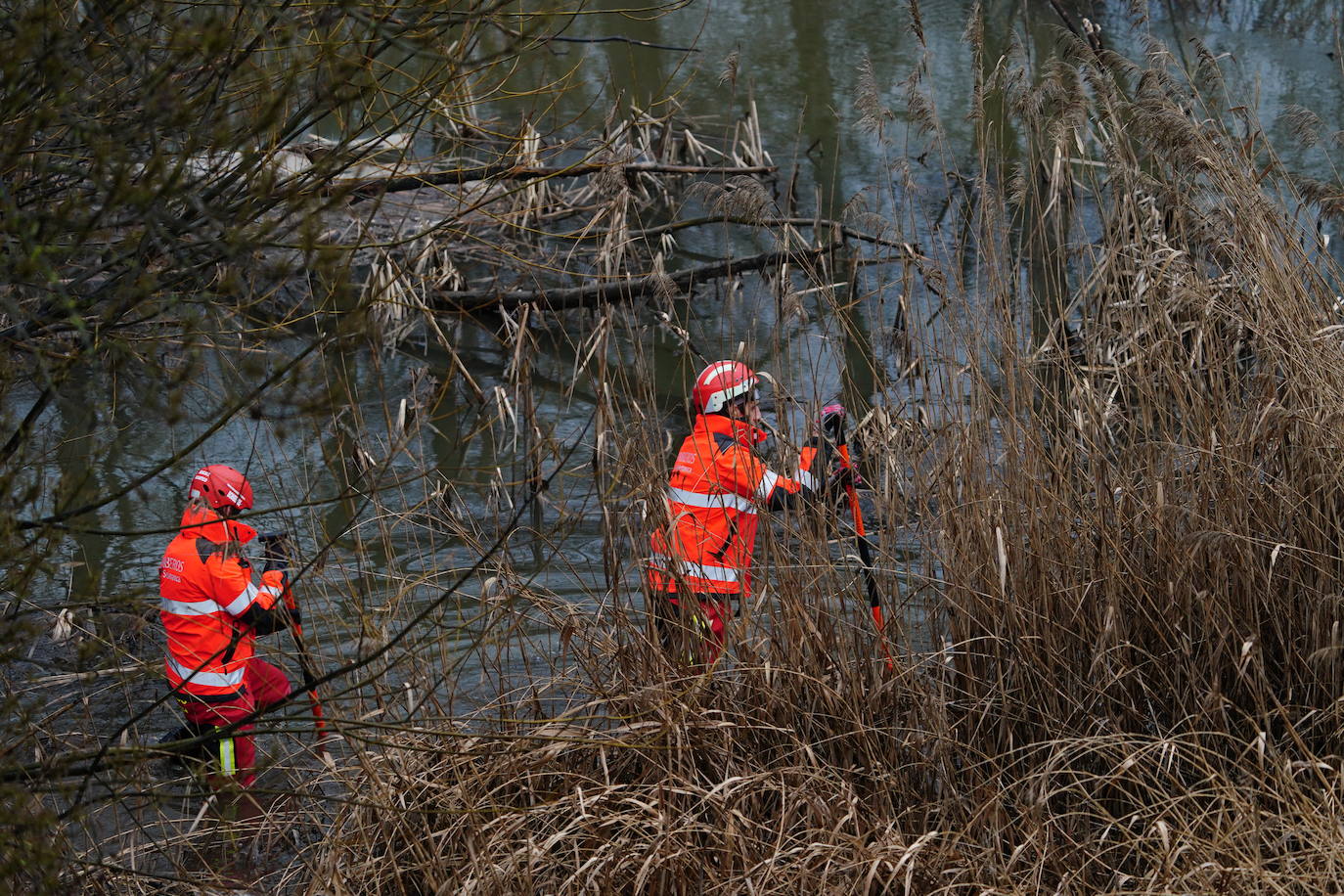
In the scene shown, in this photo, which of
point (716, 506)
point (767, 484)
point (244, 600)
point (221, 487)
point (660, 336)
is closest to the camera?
point (767, 484)

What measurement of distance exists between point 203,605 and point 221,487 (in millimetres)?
671

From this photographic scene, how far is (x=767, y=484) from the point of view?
4.26m

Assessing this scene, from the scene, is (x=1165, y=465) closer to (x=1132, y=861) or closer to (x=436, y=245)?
(x=1132, y=861)

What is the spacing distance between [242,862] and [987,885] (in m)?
2.34

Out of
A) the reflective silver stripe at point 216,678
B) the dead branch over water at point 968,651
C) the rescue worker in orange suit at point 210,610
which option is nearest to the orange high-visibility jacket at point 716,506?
the dead branch over water at point 968,651

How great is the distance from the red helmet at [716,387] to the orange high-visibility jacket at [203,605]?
5.68ft

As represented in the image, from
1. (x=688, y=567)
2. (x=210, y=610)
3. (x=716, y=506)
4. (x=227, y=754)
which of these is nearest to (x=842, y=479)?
(x=688, y=567)

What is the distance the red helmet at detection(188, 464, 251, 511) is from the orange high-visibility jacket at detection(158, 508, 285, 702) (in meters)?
0.19

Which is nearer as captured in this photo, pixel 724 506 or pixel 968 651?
pixel 968 651

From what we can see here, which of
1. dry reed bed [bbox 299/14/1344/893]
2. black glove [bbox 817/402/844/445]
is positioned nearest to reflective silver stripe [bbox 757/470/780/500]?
dry reed bed [bbox 299/14/1344/893]

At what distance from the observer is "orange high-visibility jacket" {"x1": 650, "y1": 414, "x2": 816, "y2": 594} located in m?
3.90

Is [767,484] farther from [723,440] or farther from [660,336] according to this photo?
[660,336]

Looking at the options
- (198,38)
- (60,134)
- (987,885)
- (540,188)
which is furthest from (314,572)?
(540,188)

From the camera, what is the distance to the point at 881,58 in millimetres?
16203
